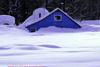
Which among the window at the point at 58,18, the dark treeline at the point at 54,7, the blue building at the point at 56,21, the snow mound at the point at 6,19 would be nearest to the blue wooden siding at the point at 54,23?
the blue building at the point at 56,21

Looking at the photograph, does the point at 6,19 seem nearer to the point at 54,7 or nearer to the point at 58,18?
the point at 58,18

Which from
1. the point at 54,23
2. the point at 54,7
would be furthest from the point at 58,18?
the point at 54,7

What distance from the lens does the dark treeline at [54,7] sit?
3759cm

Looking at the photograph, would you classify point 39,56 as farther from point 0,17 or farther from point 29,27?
point 0,17

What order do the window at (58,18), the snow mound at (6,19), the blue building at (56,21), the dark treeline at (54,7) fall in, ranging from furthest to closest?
the dark treeline at (54,7) → the snow mound at (6,19) → the window at (58,18) → the blue building at (56,21)

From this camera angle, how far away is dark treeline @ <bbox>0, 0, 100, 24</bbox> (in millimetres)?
37594

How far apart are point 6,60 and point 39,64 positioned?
584mm

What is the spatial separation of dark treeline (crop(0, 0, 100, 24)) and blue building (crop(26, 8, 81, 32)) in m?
13.0

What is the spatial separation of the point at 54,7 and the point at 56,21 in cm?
Result: 1588

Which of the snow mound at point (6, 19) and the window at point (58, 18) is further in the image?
the snow mound at point (6, 19)

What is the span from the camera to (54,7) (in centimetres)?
4044

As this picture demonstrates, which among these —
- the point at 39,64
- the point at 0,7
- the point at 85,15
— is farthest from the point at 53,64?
the point at 85,15

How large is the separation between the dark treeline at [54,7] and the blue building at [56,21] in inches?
512

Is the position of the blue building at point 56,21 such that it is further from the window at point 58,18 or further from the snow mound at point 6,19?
the snow mound at point 6,19
